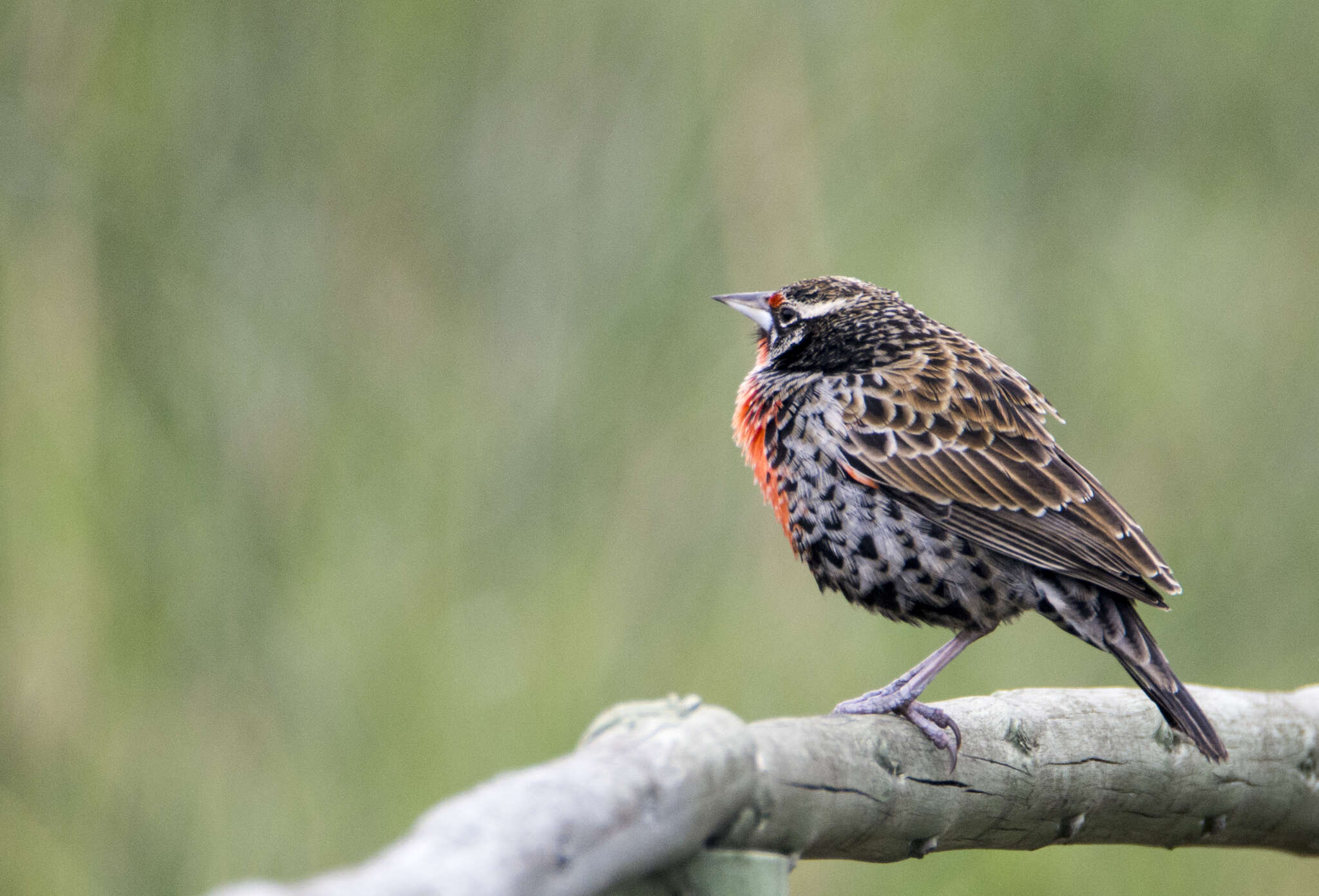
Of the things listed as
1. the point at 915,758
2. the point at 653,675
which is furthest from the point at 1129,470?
the point at 915,758

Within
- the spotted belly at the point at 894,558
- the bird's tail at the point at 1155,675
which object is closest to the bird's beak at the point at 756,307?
the spotted belly at the point at 894,558

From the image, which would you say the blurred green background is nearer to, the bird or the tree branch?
the bird

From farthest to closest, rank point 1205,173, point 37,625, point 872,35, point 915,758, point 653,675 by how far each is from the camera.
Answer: point 1205,173, point 872,35, point 653,675, point 37,625, point 915,758

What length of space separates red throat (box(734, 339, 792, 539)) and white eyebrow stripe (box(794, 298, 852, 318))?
27cm

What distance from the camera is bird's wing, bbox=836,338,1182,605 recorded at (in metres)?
2.41

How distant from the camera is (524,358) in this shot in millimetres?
3637

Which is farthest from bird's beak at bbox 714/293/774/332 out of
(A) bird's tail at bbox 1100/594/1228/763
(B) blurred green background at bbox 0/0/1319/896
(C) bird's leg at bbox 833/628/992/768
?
(A) bird's tail at bbox 1100/594/1228/763

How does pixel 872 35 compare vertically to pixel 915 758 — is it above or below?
above

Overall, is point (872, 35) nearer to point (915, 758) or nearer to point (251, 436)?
point (251, 436)

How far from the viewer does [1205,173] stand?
13.9 ft

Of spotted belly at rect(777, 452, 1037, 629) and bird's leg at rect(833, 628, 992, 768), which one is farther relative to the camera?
spotted belly at rect(777, 452, 1037, 629)

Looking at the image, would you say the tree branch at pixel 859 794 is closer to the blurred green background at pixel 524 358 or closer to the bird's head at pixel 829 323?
the bird's head at pixel 829 323

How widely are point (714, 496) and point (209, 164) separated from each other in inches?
66.1

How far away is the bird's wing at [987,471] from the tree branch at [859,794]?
271 millimetres
